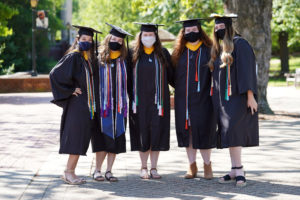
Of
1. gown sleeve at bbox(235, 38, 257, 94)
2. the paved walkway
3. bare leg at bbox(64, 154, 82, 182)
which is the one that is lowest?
the paved walkway

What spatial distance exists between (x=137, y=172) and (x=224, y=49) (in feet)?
6.34

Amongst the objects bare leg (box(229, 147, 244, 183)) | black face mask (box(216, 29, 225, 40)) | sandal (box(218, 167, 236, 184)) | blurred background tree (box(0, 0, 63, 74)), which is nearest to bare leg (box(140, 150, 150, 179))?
sandal (box(218, 167, 236, 184))

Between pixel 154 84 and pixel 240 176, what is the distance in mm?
1435

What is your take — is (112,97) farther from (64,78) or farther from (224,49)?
(224,49)

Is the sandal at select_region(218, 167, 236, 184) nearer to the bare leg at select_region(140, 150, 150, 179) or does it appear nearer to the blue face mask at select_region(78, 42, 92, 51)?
the bare leg at select_region(140, 150, 150, 179)

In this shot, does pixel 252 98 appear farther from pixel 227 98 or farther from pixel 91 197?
pixel 91 197

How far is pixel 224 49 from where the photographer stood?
19.2 feet

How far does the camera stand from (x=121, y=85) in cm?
619

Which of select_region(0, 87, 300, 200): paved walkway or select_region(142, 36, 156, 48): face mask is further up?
select_region(142, 36, 156, 48): face mask

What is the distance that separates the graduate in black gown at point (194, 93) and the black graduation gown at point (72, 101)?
110 cm

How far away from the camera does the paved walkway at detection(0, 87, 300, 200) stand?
555 cm

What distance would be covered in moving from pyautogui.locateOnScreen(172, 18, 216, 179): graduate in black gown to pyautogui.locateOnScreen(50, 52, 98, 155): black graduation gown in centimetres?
110

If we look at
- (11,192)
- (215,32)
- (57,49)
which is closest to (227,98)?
(215,32)

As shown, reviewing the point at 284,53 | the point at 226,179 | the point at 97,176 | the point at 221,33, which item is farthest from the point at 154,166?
the point at 284,53
